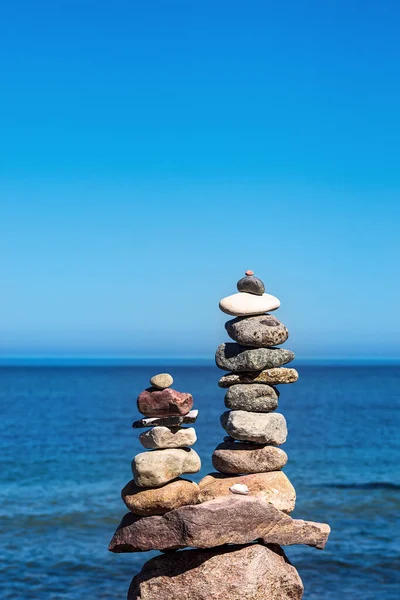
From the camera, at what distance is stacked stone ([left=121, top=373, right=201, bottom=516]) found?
12.7 m

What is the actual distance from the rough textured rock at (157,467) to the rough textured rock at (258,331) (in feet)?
7.19

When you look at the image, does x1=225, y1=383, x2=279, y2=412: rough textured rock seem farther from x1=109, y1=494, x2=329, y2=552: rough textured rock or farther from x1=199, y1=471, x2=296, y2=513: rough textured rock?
x1=109, y1=494, x2=329, y2=552: rough textured rock

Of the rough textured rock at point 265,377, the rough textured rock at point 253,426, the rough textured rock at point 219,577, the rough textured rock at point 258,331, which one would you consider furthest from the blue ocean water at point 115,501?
the rough textured rock at point 258,331

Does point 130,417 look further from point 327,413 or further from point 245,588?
point 245,588

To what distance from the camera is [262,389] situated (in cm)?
1372

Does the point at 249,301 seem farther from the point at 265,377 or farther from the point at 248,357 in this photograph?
the point at 265,377

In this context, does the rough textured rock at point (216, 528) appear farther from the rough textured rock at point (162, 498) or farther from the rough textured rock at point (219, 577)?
the rough textured rock at point (219, 577)

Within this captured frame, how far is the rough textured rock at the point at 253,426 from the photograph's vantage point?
44.3 feet

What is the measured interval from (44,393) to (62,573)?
89856mm

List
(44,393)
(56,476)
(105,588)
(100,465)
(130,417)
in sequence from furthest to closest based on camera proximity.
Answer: (44,393) < (130,417) < (100,465) < (56,476) < (105,588)

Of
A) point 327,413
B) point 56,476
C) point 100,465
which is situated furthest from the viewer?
point 327,413

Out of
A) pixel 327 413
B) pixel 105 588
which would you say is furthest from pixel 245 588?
pixel 327 413

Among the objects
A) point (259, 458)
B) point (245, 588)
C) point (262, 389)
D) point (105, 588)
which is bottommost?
point (105, 588)

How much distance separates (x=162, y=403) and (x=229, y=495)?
1.87 m
